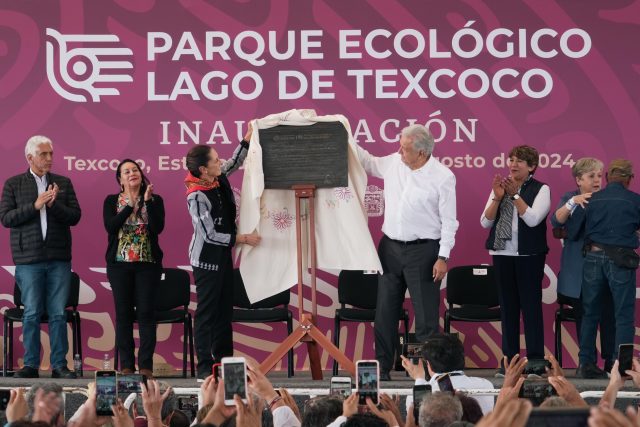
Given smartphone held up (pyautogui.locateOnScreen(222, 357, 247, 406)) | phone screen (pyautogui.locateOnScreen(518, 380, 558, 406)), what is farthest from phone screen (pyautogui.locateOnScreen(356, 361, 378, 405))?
phone screen (pyautogui.locateOnScreen(518, 380, 558, 406))

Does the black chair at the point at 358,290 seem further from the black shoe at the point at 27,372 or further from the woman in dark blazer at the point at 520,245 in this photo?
the black shoe at the point at 27,372

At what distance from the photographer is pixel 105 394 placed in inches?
162

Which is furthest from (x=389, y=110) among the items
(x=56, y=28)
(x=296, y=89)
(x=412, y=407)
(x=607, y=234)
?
(x=412, y=407)

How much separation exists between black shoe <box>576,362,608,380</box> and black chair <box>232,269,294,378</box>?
6.34 ft

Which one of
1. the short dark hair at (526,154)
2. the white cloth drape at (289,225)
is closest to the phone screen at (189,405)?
the white cloth drape at (289,225)

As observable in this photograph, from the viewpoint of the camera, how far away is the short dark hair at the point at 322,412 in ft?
13.1

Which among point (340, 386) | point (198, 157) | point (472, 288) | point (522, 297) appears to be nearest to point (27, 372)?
point (198, 157)

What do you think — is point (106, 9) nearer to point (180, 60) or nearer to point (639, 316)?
point (180, 60)

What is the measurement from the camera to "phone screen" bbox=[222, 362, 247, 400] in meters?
3.96

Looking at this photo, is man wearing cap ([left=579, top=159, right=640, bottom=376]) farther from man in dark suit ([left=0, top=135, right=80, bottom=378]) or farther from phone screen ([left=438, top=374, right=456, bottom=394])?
man in dark suit ([left=0, top=135, right=80, bottom=378])

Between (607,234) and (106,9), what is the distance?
A: 391cm

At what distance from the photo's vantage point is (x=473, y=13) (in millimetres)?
8398

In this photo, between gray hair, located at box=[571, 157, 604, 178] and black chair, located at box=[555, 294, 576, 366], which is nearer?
gray hair, located at box=[571, 157, 604, 178]

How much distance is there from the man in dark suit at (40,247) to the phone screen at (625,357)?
13.2 feet
